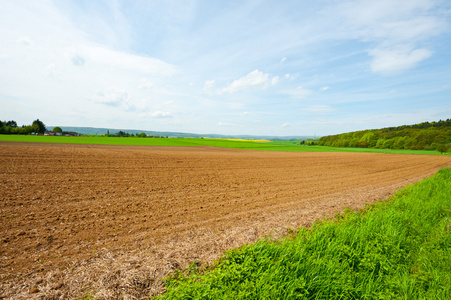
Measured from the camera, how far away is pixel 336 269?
4109 mm

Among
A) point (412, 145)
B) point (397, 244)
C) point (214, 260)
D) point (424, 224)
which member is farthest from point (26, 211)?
point (412, 145)

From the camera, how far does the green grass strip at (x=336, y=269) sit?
3.51 m

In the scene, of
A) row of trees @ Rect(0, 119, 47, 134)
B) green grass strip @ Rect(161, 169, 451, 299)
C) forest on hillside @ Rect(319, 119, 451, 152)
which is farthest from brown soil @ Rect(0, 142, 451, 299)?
row of trees @ Rect(0, 119, 47, 134)

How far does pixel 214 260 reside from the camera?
14.5 feet

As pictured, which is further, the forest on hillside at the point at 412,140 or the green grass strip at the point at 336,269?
the forest on hillside at the point at 412,140

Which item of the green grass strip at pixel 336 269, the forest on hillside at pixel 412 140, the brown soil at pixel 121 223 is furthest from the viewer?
the forest on hillside at pixel 412 140

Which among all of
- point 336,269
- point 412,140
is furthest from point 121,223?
point 412,140

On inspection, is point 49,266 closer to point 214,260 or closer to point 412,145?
point 214,260

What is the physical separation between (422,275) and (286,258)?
304 centimetres

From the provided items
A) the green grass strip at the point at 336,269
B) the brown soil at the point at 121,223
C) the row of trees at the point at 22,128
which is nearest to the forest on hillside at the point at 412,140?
the brown soil at the point at 121,223

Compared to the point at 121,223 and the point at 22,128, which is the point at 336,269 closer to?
the point at 121,223

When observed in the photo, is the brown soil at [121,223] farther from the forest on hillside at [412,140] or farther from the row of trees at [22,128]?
the row of trees at [22,128]

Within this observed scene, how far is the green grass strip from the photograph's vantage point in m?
3.51

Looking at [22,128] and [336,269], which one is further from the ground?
[22,128]
